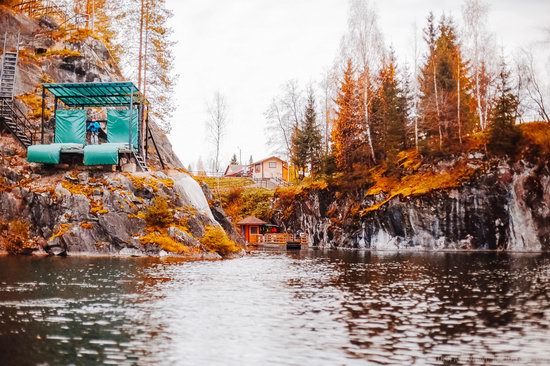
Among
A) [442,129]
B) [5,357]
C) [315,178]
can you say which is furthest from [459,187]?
[5,357]

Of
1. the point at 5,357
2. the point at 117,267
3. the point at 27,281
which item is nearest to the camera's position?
the point at 5,357

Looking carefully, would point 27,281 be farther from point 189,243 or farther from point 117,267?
point 189,243

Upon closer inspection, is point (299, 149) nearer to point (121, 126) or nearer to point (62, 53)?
point (62, 53)

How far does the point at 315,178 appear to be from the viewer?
64.1 m

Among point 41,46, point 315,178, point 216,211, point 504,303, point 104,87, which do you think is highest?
point 41,46

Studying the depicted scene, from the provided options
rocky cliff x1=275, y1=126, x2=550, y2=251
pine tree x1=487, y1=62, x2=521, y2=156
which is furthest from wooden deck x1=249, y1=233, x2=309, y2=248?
pine tree x1=487, y1=62, x2=521, y2=156

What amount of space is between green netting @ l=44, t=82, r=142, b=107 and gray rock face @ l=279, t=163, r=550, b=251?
92.2 feet

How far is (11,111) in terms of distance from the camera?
3850 cm

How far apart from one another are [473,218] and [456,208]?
182 cm

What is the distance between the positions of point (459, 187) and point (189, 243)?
Result: 90.0ft

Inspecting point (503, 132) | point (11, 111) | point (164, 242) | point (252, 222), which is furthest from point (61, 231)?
point (503, 132)

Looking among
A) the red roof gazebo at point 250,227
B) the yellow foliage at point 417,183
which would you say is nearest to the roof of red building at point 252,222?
the red roof gazebo at point 250,227

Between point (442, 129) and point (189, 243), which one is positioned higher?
point (442, 129)

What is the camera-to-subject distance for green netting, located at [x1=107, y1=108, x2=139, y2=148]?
1474 inches
